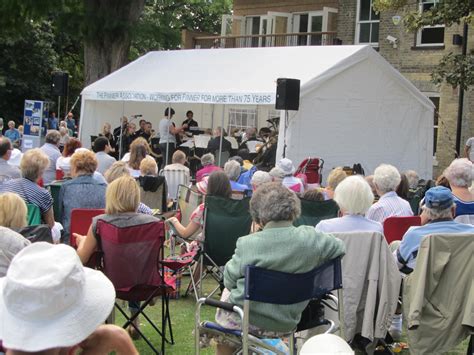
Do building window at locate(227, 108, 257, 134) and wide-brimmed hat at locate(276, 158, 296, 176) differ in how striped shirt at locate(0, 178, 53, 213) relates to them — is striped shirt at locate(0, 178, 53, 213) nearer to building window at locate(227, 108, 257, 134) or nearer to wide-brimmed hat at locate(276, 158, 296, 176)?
wide-brimmed hat at locate(276, 158, 296, 176)

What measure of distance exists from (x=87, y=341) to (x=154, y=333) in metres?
3.96

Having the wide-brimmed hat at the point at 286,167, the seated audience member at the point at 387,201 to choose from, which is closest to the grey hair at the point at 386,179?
the seated audience member at the point at 387,201

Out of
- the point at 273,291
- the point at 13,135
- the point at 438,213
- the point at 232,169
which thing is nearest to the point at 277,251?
the point at 273,291

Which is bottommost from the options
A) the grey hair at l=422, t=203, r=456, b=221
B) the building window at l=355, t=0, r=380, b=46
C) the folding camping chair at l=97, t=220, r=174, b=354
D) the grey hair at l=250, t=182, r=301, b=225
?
the folding camping chair at l=97, t=220, r=174, b=354

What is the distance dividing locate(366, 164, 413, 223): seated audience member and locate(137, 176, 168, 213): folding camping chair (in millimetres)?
3064

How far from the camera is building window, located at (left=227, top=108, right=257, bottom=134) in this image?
824 inches

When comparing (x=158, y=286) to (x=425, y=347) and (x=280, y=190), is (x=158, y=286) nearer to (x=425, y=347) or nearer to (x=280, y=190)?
(x=280, y=190)

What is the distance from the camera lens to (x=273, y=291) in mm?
4191

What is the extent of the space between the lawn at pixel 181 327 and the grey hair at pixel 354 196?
135cm

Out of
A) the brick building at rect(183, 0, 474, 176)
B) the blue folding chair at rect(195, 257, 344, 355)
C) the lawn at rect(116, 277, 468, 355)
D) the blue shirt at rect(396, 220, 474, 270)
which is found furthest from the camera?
the brick building at rect(183, 0, 474, 176)

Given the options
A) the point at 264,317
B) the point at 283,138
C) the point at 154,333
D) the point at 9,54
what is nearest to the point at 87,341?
the point at 264,317

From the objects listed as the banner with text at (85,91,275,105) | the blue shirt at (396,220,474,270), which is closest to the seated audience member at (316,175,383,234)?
the blue shirt at (396,220,474,270)

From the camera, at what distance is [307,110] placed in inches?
574

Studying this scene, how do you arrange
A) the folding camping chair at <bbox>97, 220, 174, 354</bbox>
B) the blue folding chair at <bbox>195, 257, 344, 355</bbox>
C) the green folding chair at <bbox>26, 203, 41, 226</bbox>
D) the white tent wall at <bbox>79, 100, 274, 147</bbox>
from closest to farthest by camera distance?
the blue folding chair at <bbox>195, 257, 344, 355</bbox>, the folding camping chair at <bbox>97, 220, 174, 354</bbox>, the green folding chair at <bbox>26, 203, 41, 226</bbox>, the white tent wall at <bbox>79, 100, 274, 147</bbox>
